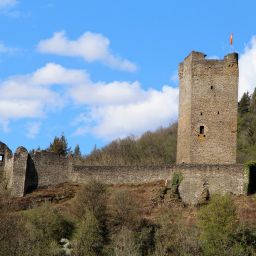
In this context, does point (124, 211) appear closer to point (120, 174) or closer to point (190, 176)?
point (190, 176)

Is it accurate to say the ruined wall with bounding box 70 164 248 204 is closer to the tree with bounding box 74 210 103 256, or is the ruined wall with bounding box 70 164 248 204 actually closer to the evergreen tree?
the tree with bounding box 74 210 103 256

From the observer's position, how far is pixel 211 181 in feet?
140

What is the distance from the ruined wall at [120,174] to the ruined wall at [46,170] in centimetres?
59

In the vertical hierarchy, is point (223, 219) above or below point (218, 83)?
below

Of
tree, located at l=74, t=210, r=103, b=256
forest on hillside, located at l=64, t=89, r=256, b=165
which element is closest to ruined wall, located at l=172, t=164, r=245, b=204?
tree, located at l=74, t=210, r=103, b=256

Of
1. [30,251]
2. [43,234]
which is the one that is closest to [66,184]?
[43,234]

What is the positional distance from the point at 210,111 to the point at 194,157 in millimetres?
2988

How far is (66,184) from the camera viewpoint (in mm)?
45500

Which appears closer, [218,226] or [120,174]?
[218,226]

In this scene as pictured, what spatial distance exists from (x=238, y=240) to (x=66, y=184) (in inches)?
491

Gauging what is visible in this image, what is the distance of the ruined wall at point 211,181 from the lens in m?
42.5

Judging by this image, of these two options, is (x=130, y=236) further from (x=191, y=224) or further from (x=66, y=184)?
(x=66, y=184)

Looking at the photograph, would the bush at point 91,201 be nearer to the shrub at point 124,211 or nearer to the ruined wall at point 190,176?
the shrub at point 124,211

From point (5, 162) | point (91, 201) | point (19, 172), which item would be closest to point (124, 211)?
point (91, 201)
